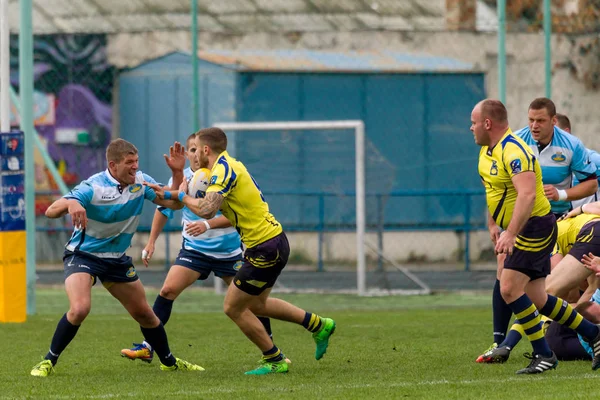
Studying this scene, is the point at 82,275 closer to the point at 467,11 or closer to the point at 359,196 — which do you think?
the point at 359,196

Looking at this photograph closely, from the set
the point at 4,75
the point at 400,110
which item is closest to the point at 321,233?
the point at 400,110

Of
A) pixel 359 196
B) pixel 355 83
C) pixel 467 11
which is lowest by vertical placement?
pixel 359 196

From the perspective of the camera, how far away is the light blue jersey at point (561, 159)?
10.0m

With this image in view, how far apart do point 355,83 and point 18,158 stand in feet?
39.3

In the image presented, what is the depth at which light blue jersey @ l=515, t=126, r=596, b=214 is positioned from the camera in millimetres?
10000

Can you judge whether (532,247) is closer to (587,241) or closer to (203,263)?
(587,241)

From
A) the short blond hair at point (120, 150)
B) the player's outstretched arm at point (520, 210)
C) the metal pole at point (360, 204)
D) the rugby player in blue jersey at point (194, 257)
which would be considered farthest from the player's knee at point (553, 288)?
the metal pole at point (360, 204)

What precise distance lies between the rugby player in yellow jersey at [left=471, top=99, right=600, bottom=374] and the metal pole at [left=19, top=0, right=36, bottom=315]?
7.34m

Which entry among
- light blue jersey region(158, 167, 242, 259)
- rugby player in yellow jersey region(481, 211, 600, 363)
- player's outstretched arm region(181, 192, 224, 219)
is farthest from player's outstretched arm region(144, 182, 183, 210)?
rugby player in yellow jersey region(481, 211, 600, 363)

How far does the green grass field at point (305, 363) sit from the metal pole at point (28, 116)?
593 millimetres

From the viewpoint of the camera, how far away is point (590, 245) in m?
9.48

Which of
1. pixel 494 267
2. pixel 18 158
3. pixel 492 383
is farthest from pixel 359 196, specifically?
pixel 492 383

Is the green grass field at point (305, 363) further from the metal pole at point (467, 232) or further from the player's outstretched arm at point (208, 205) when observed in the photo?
the metal pole at point (467, 232)

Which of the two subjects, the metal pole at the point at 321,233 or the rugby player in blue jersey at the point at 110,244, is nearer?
the rugby player in blue jersey at the point at 110,244
